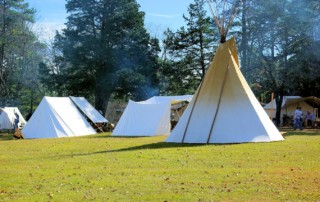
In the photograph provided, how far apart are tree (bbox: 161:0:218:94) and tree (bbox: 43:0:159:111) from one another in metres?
2.63

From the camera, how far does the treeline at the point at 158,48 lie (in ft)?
112

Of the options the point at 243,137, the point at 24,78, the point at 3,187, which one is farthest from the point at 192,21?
the point at 3,187

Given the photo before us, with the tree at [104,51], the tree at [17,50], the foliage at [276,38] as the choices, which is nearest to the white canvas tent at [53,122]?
the tree at [104,51]

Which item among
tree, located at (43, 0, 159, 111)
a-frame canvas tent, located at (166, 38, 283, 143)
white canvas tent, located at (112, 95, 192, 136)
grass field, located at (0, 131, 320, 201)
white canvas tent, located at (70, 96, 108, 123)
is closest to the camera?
grass field, located at (0, 131, 320, 201)

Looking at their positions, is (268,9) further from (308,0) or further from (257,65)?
(257,65)

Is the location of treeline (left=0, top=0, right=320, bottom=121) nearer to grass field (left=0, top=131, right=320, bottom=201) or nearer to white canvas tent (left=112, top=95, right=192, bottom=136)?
white canvas tent (left=112, top=95, right=192, bottom=136)

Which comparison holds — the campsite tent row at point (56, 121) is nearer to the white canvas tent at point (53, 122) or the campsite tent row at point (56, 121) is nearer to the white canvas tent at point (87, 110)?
the white canvas tent at point (53, 122)

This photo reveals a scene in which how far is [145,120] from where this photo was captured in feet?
82.0

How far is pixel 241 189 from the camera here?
24.2 ft

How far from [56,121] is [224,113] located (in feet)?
39.5

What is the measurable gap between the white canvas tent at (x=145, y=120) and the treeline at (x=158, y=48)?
470 inches

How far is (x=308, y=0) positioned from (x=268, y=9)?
11.1 feet

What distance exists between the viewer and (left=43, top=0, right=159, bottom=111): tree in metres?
37.8

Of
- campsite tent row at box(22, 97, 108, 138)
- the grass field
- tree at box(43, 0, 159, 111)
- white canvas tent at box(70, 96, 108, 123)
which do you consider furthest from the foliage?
the grass field
